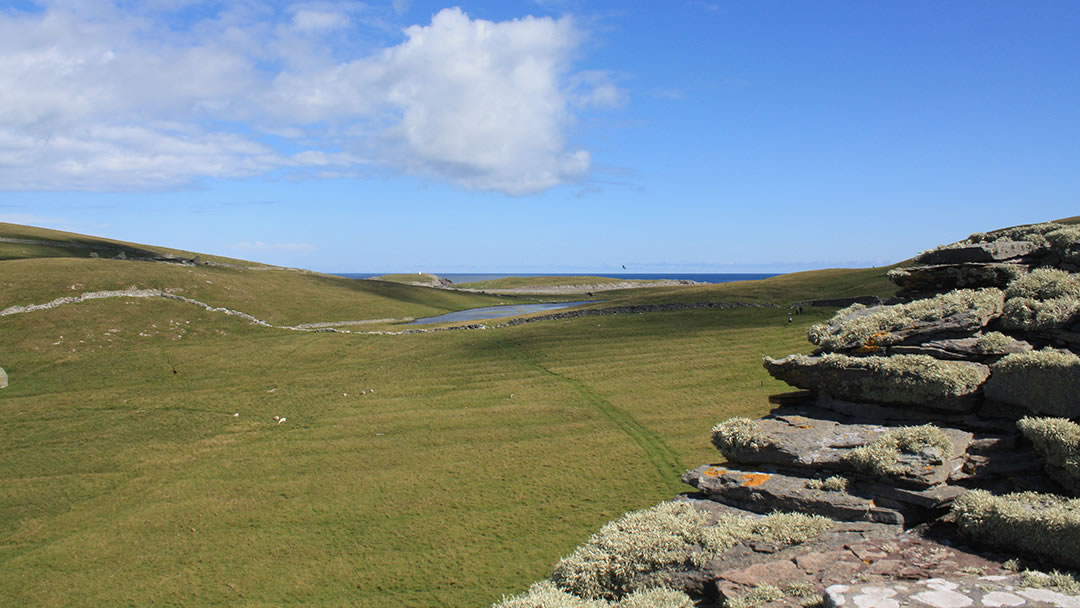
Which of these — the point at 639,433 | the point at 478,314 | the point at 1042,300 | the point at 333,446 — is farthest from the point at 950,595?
the point at 478,314

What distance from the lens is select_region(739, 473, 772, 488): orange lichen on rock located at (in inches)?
519

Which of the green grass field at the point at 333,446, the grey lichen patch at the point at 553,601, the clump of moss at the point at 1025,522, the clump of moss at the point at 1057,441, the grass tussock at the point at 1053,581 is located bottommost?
the green grass field at the point at 333,446

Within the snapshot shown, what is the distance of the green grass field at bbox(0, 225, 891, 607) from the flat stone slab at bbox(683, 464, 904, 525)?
7.51 metres

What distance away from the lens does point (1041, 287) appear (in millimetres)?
14648

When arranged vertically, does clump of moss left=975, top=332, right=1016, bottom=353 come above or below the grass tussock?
above

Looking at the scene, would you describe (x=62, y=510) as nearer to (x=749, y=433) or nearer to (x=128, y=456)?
(x=128, y=456)

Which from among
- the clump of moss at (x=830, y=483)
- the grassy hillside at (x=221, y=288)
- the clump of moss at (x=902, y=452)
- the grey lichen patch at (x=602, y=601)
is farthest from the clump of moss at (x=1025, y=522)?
the grassy hillside at (x=221, y=288)

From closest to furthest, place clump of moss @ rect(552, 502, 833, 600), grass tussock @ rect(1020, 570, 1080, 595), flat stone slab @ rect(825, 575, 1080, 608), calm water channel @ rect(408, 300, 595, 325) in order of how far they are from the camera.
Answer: flat stone slab @ rect(825, 575, 1080, 608)
grass tussock @ rect(1020, 570, 1080, 595)
clump of moss @ rect(552, 502, 833, 600)
calm water channel @ rect(408, 300, 595, 325)

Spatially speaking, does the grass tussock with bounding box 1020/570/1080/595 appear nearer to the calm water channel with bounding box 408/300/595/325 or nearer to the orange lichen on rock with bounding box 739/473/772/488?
the orange lichen on rock with bounding box 739/473/772/488

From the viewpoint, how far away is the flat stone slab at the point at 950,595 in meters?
7.96

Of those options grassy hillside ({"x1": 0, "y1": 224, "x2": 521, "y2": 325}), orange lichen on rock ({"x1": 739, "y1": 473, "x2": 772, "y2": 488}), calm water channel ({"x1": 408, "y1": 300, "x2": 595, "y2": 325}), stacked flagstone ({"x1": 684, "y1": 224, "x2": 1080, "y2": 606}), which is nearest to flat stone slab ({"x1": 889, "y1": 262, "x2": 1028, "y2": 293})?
stacked flagstone ({"x1": 684, "y1": 224, "x2": 1080, "y2": 606})

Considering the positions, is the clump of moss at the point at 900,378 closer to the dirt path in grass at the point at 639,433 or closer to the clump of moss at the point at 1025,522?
the clump of moss at the point at 1025,522

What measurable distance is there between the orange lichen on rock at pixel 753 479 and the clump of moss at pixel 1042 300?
7.48m

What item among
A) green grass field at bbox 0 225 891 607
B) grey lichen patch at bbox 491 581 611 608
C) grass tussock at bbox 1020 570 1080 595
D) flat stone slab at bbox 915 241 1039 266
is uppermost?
flat stone slab at bbox 915 241 1039 266
